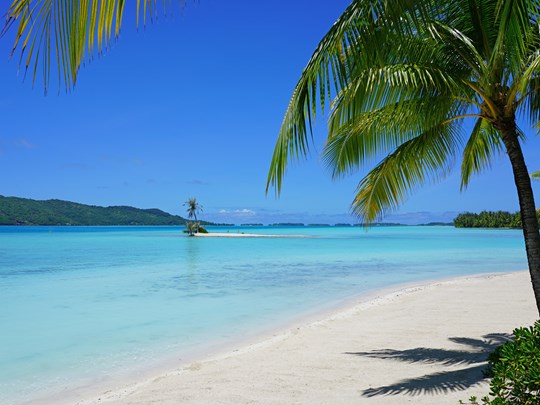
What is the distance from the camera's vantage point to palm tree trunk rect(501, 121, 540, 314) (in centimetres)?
420

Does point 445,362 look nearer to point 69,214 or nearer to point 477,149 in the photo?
point 477,149

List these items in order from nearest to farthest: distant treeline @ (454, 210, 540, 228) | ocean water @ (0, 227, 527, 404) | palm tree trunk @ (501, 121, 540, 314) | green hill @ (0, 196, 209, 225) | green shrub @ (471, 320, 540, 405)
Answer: green shrub @ (471, 320, 540, 405)
palm tree trunk @ (501, 121, 540, 314)
ocean water @ (0, 227, 527, 404)
distant treeline @ (454, 210, 540, 228)
green hill @ (0, 196, 209, 225)

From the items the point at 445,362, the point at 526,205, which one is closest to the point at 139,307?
the point at 445,362

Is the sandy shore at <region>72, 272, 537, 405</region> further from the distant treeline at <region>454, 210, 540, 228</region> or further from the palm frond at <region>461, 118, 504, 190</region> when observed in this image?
the distant treeline at <region>454, 210, 540, 228</region>

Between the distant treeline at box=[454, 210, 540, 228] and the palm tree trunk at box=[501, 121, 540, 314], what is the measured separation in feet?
286

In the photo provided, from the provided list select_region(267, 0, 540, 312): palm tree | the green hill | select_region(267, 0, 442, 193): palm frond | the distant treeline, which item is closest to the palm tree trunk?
select_region(267, 0, 540, 312): palm tree

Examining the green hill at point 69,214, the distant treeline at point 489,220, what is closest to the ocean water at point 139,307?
the distant treeline at point 489,220

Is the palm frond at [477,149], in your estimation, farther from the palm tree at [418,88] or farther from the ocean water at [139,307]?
the ocean water at [139,307]

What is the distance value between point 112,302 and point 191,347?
17.1ft

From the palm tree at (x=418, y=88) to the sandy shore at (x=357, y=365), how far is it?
140cm

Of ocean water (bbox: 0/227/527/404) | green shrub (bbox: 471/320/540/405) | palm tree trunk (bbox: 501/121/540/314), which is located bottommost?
ocean water (bbox: 0/227/527/404)

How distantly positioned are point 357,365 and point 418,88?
300 centimetres

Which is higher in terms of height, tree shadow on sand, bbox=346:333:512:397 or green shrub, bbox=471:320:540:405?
green shrub, bbox=471:320:540:405

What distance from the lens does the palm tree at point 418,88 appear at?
11.2 ft
